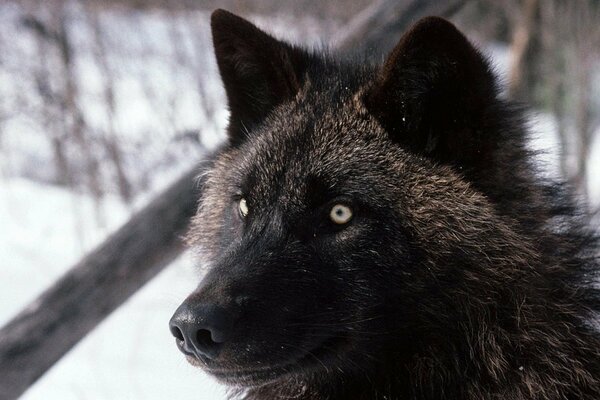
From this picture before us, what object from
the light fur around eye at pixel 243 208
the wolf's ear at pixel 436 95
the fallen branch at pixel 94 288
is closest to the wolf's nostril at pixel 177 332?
the light fur around eye at pixel 243 208

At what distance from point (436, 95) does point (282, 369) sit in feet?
3.71

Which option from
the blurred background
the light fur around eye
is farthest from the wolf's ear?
the blurred background

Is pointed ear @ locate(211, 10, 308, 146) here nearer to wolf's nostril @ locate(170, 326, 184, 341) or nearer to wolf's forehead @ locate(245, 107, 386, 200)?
wolf's forehead @ locate(245, 107, 386, 200)

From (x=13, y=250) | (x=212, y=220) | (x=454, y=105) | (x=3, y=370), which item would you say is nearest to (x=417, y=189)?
(x=454, y=105)

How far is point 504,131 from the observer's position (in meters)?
3.10

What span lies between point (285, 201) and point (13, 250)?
645cm

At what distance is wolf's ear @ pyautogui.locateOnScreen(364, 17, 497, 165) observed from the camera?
2887mm

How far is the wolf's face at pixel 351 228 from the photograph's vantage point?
2.75 metres

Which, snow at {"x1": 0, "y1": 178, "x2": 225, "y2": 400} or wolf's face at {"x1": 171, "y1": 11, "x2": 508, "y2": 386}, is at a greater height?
wolf's face at {"x1": 171, "y1": 11, "x2": 508, "y2": 386}

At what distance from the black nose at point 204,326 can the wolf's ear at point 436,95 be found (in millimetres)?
998

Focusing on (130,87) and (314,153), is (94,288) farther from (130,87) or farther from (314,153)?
(130,87)

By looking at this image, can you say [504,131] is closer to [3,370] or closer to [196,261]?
[196,261]

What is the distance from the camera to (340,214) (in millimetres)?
2992

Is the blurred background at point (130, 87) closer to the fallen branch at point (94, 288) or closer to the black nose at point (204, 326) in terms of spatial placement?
the fallen branch at point (94, 288)
